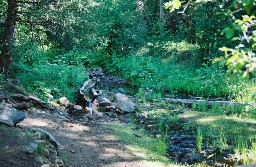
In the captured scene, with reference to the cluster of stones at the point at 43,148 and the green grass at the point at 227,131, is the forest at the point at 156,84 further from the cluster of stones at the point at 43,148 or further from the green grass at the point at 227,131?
the cluster of stones at the point at 43,148

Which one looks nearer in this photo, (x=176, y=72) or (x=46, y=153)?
(x=46, y=153)

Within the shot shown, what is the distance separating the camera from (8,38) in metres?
8.96

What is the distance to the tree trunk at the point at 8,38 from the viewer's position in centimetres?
883

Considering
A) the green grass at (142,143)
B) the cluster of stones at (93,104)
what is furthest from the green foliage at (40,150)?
the cluster of stones at (93,104)

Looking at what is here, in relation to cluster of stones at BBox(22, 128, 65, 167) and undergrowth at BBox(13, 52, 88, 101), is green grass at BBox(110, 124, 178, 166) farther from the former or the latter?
undergrowth at BBox(13, 52, 88, 101)

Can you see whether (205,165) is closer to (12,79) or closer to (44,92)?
(44,92)

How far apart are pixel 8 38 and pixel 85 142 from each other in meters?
3.69

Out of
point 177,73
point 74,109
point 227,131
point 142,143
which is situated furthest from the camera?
point 177,73

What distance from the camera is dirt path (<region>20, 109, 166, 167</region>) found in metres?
6.59

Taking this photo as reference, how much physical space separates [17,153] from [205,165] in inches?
144

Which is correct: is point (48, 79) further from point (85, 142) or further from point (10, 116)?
point (10, 116)

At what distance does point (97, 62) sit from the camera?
1864 centimetres

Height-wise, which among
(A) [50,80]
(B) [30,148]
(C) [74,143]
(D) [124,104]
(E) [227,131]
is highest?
(A) [50,80]

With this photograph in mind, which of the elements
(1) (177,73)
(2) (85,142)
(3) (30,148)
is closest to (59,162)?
(3) (30,148)
